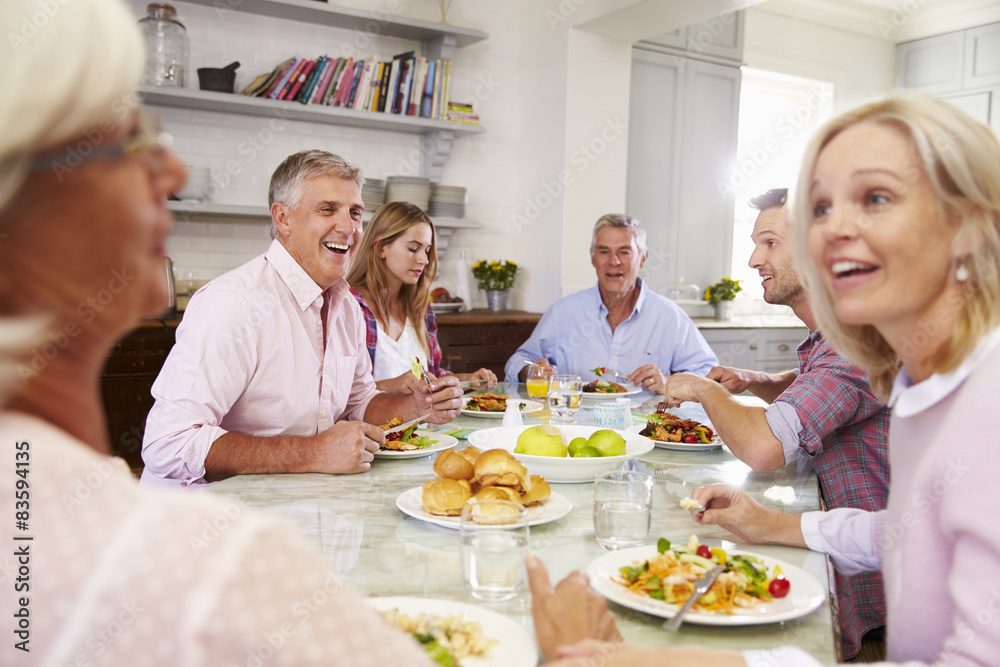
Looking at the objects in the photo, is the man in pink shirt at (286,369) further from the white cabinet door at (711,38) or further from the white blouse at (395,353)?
the white cabinet door at (711,38)

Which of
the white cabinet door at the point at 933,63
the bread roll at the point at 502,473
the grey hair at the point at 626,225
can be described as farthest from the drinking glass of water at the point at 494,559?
the white cabinet door at the point at 933,63

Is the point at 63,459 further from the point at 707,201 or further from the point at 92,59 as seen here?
the point at 707,201

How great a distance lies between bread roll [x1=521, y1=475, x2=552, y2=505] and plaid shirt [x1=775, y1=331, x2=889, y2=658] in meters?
0.66

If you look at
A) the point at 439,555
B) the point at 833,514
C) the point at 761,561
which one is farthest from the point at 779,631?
the point at 439,555

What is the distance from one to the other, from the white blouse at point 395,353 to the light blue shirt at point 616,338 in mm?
572

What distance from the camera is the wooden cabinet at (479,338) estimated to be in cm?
467

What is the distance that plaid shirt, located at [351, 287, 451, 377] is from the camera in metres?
3.19

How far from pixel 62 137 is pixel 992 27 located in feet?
25.1

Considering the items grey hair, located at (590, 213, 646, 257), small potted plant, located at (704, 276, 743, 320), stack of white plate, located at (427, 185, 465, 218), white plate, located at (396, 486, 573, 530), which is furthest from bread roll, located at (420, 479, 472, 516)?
small potted plant, located at (704, 276, 743, 320)

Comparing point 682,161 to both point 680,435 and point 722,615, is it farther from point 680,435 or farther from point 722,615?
point 722,615

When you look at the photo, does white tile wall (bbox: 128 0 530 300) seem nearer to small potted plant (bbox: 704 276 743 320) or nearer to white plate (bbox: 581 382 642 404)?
small potted plant (bbox: 704 276 743 320)

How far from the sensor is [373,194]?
4750 millimetres

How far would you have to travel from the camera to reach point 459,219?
5082 millimetres

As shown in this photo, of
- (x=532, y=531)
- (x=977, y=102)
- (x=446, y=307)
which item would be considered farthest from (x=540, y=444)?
(x=977, y=102)
